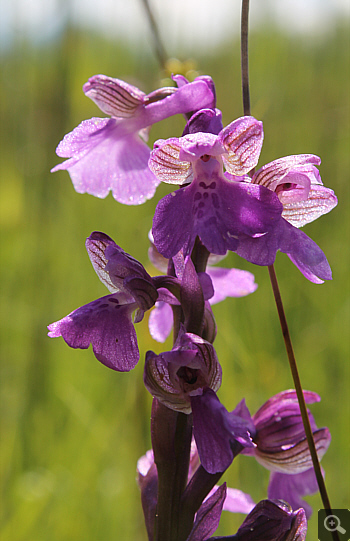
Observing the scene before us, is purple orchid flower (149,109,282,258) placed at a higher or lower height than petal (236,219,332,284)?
higher

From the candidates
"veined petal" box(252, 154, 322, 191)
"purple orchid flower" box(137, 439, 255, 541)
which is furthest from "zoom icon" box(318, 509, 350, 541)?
"veined petal" box(252, 154, 322, 191)

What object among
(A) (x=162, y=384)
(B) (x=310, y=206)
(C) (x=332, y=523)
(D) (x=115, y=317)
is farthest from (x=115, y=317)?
(C) (x=332, y=523)

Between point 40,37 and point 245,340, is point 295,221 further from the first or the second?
point 40,37

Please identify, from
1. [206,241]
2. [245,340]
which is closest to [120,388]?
[245,340]

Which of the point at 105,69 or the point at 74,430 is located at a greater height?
the point at 105,69

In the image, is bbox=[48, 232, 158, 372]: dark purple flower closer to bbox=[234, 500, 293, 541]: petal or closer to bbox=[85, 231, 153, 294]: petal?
bbox=[85, 231, 153, 294]: petal

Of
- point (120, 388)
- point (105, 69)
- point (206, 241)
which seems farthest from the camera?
point (105, 69)
